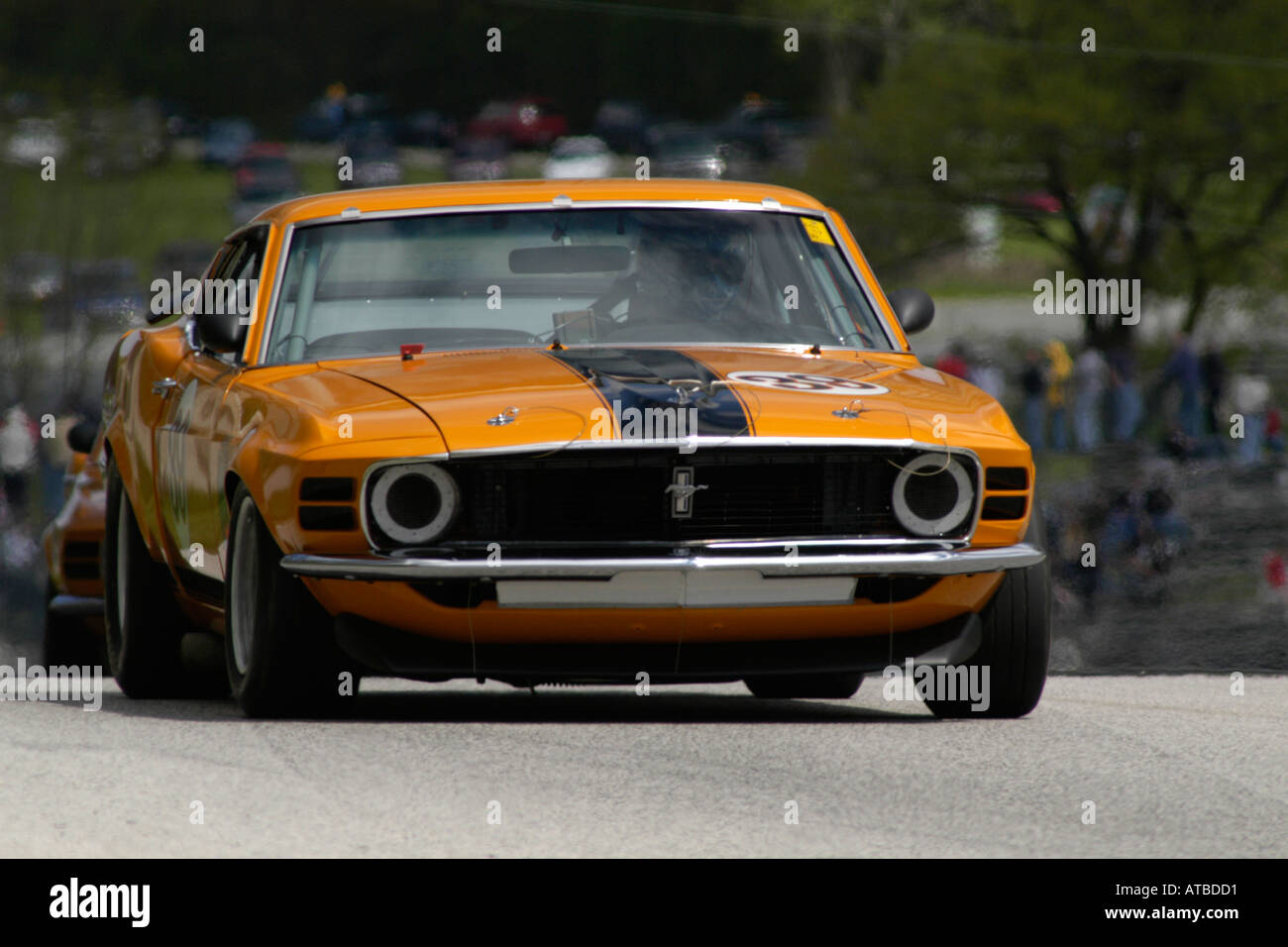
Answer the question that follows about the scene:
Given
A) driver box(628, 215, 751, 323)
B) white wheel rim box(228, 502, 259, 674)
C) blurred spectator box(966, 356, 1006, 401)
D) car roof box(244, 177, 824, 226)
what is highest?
car roof box(244, 177, 824, 226)

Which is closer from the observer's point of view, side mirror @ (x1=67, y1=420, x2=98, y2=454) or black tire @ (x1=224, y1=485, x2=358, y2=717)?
black tire @ (x1=224, y1=485, x2=358, y2=717)

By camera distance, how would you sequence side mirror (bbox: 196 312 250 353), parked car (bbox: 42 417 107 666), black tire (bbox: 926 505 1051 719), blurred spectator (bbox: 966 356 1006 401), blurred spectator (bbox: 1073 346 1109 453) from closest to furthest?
black tire (bbox: 926 505 1051 719) → side mirror (bbox: 196 312 250 353) → parked car (bbox: 42 417 107 666) → blurred spectator (bbox: 1073 346 1109 453) → blurred spectator (bbox: 966 356 1006 401)

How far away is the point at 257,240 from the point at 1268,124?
3847 cm

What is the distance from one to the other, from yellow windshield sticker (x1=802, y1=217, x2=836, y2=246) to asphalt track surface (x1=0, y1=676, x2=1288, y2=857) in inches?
60.2

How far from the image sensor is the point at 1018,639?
6.73 metres

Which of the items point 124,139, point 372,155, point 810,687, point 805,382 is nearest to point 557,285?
point 805,382

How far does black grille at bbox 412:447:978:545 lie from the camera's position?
6266 millimetres

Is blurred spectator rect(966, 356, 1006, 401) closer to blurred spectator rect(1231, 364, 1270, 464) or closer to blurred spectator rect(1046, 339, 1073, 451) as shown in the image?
blurred spectator rect(1046, 339, 1073, 451)

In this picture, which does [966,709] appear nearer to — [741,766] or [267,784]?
[741,766]

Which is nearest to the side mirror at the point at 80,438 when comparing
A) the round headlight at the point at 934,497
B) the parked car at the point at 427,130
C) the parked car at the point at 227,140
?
the round headlight at the point at 934,497

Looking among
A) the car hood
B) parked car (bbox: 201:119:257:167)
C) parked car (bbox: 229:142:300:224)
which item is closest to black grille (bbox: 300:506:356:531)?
the car hood

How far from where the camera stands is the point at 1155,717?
7.34m
